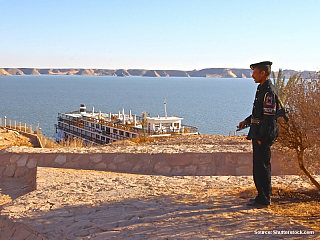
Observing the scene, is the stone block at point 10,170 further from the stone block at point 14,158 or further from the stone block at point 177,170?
the stone block at point 177,170

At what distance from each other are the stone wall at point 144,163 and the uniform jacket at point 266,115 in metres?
3.63

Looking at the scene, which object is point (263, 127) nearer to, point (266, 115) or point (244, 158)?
point (266, 115)

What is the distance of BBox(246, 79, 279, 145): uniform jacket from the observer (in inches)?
210

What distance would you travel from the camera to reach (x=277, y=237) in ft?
15.5

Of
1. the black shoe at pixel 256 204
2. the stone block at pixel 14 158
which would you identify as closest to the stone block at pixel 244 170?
the black shoe at pixel 256 204

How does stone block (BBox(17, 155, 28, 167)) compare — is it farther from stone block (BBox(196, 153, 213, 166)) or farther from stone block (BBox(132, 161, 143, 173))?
stone block (BBox(196, 153, 213, 166))

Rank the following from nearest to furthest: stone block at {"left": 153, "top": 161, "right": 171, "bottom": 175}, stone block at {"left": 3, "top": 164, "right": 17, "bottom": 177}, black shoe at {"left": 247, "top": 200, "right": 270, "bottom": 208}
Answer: black shoe at {"left": 247, "top": 200, "right": 270, "bottom": 208}, stone block at {"left": 153, "top": 161, "right": 171, "bottom": 175}, stone block at {"left": 3, "top": 164, "right": 17, "bottom": 177}

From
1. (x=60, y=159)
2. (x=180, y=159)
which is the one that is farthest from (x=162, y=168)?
(x=60, y=159)

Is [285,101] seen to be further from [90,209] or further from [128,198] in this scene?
[90,209]

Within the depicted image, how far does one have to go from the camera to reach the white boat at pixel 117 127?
31.0 meters

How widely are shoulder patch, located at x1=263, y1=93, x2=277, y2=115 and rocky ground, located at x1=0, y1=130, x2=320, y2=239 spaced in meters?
1.26

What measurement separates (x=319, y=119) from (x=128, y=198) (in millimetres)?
2856

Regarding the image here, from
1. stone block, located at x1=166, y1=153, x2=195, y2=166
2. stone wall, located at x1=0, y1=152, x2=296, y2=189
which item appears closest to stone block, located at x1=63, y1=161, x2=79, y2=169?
stone wall, located at x1=0, y1=152, x2=296, y2=189

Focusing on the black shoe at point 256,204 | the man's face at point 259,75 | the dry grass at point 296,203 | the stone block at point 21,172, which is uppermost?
the man's face at point 259,75
